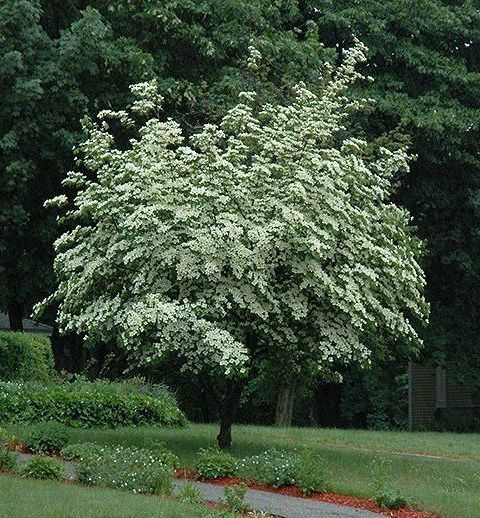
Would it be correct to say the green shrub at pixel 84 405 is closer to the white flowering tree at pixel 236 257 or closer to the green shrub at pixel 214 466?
the white flowering tree at pixel 236 257

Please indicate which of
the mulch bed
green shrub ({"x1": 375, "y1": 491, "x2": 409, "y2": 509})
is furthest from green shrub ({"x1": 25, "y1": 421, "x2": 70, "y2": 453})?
green shrub ({"x1": 375, "y1": 491, "x2": 409, "y2": 509})

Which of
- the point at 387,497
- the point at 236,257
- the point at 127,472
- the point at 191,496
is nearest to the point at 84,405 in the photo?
the point at 236,257

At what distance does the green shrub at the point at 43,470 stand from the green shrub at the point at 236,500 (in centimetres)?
208

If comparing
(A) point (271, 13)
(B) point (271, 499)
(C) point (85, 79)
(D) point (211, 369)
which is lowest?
(B) point (271, 499)

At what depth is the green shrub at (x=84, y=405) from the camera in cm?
1877

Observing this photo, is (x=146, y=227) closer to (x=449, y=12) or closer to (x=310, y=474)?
(x=310, y=474)

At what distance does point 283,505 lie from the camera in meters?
12.4

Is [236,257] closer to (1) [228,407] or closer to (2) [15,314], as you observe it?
(1) [228,407]

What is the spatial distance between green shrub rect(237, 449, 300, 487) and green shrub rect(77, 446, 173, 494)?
1.35 metres

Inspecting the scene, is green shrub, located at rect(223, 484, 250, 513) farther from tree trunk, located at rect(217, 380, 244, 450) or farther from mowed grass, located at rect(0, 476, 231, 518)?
tree trunk, located at rect(217, 380, 244, 450)

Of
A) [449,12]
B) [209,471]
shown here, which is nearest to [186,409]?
[449,12]

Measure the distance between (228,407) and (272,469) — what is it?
12.9 feet

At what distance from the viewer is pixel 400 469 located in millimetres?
16875

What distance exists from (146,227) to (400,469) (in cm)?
507
